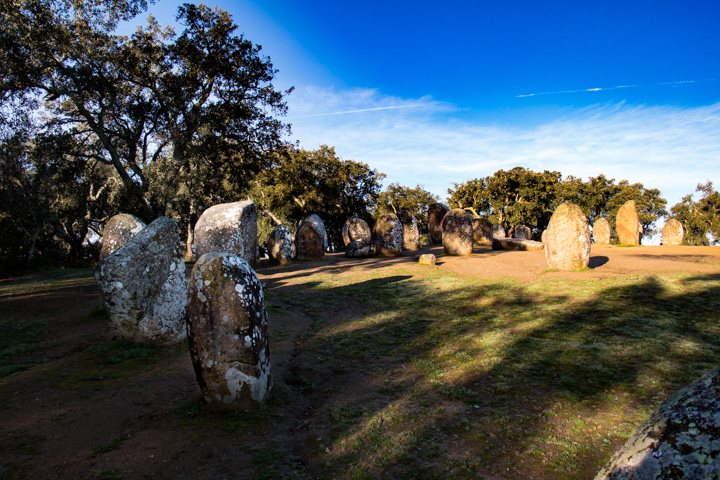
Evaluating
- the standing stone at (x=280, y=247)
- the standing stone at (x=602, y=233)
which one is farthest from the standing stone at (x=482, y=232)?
the standing stone at (x=280, y=247)

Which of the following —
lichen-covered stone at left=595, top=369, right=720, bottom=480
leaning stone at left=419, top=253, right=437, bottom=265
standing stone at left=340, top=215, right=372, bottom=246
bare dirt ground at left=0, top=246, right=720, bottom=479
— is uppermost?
standing stone at left=340, top=215, right=372, bottom=246

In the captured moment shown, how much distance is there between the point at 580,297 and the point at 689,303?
6.58ft

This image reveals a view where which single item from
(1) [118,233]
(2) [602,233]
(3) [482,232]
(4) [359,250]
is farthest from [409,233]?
(1) [118,233]

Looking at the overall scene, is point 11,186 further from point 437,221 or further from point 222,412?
point 437,221

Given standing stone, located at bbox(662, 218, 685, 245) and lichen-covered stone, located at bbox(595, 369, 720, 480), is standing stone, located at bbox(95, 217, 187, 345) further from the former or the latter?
standing stone, located at bbox(662, 218, 685, 245)

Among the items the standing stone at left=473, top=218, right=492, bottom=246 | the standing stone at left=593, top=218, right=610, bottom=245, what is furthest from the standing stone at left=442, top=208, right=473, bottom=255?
the standing stone at left=593, top=218, right=610, bottom=245

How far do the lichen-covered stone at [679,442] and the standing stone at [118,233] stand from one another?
11725mm

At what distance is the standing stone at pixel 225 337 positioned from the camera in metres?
4.59

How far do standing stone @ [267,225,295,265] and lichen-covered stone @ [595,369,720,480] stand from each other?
59.7 feet

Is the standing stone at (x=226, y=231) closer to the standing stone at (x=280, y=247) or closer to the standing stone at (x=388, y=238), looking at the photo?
the standing stone at (x=280, y=247)

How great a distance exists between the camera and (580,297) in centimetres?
941

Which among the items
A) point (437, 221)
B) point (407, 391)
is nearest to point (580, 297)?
point (407, 391)

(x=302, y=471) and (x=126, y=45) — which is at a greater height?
(x=126, y=45)

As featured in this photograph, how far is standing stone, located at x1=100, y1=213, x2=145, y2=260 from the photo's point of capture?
1078 cm
